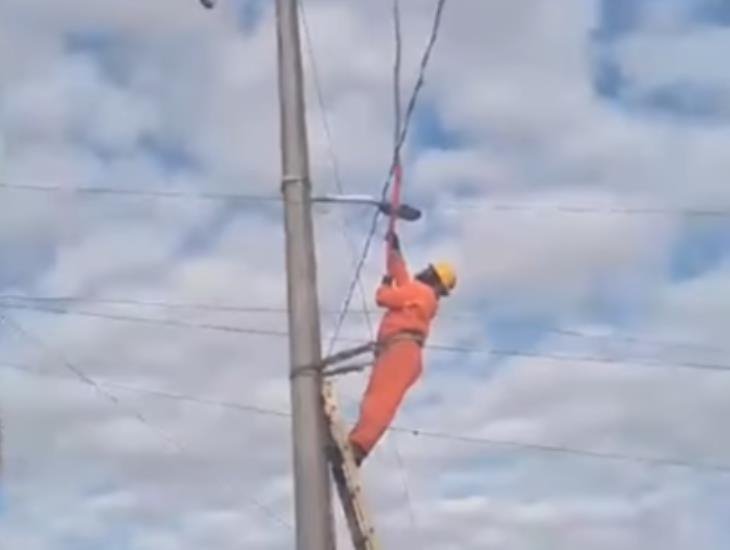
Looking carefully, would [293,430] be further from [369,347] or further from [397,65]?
[397,65]

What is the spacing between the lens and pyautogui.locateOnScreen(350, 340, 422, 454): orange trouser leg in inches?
290

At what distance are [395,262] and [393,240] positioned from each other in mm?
130

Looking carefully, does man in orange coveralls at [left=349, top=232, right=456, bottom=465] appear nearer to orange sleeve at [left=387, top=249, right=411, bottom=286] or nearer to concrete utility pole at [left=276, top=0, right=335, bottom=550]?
orange sleeve at [left=387, top=249, right=411, bottom=286]

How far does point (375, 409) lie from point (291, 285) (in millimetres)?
863

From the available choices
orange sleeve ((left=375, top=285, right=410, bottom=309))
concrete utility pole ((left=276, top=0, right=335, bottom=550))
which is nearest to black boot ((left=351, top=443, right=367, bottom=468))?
concrete utility pole ((left=276, top=0, right=335, bottom=550))

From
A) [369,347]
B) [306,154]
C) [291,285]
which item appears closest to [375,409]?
[369,347]

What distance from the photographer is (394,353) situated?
7.50 meters

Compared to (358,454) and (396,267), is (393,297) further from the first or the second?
(358,454)

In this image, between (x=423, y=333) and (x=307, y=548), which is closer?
(x=307, y=548)

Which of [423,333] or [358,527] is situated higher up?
[423,333]

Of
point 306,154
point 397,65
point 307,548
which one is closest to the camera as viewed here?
point 307,548

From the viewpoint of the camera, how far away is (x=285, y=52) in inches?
308

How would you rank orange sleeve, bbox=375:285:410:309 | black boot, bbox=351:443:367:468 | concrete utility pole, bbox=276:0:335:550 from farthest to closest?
orange sleeve, bbox=375:285:410:309
black boot, bbox=351:443:367:468
concrete utility pole, bbox=276:0:335:550

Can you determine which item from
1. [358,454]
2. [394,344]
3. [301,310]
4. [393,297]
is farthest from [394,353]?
[301,310]
